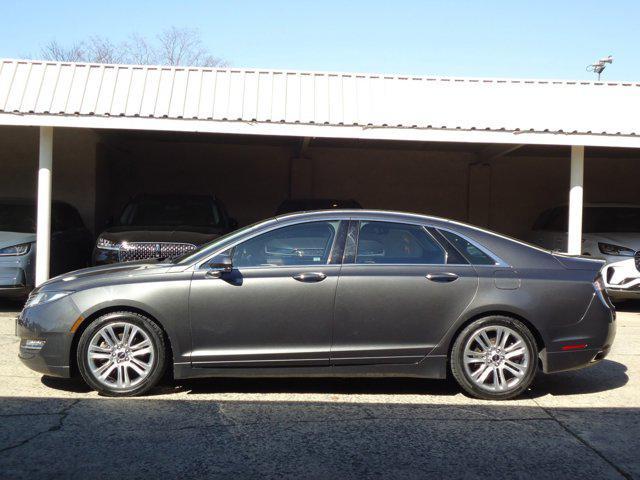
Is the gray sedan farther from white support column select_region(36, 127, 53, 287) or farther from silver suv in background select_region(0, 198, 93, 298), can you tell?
white support column select_region(36, 127, 53, 287)

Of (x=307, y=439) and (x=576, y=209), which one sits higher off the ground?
(x=576, y=209)

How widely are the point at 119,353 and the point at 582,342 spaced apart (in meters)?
3.83

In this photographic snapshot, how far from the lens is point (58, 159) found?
14016mm

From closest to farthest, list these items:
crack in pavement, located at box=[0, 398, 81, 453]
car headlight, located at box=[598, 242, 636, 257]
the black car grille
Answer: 1. crack in pavement, located at box=[0, 398, 81, 453]
2. the black car grille
3. car headlight, located at box=[598, 242, 636, 257]

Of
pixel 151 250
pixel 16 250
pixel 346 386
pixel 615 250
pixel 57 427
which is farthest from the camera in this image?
pixel 615 250

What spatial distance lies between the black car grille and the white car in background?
5990 millimetres

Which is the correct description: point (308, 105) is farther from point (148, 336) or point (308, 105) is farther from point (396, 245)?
point (148, 336)

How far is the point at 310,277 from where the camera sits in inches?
223

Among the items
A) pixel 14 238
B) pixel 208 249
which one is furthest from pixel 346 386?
pixel 14 238

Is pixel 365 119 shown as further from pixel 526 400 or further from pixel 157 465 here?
pixel 157 465

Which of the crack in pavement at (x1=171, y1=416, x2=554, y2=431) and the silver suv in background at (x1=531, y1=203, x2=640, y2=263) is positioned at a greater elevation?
the silver suv in background at (x1=531, y1=203, x2=640, y2=263)

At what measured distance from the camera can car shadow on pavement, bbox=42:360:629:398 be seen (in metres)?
6.02

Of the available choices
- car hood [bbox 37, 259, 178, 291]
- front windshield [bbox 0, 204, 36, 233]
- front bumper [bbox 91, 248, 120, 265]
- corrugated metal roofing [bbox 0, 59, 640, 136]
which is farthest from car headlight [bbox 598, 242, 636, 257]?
front windshield [bbox 0, 204, 36, 233]

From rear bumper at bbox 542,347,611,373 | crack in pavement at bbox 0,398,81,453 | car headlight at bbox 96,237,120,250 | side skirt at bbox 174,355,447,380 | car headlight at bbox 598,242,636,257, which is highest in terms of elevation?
car headlight at bbox 598,242,636,257
